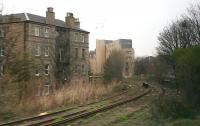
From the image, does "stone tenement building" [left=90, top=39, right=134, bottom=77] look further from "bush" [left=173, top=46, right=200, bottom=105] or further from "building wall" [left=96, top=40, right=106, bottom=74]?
"bush" [left=173, top=46, right=200, bottom=105]

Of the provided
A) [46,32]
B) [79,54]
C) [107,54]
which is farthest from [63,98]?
[107,54]

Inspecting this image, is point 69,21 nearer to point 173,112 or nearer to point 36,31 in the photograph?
point 36,31

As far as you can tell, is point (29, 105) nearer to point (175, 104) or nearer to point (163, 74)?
point (175, 104)

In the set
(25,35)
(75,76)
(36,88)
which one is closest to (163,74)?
(75,76)

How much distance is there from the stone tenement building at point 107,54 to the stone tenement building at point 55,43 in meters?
18.6

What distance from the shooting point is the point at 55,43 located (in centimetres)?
6625

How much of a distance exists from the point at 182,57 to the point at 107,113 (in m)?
5.92

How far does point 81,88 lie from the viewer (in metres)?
29.5

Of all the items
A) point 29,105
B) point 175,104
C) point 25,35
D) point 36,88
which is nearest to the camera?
point 175,104

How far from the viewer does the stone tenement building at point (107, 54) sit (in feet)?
322

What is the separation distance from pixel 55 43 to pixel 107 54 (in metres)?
39.1

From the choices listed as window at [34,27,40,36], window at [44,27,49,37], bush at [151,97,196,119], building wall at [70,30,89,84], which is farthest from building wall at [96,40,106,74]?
bush at [151,97,196,119]

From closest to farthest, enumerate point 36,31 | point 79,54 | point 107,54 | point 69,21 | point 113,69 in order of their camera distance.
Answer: point 36,31 < point 113,69 < point 69,21 < point 79,54 < point 107,54

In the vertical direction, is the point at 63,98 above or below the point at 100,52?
below
